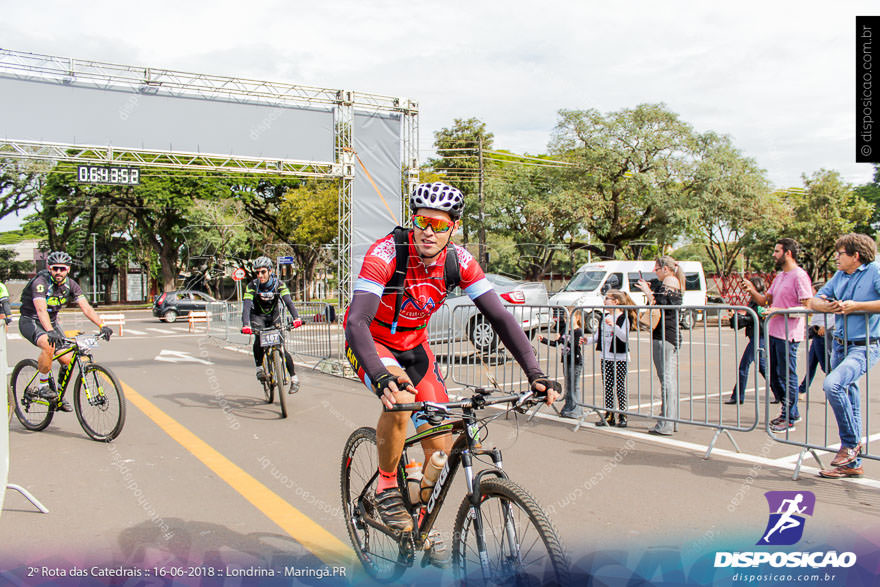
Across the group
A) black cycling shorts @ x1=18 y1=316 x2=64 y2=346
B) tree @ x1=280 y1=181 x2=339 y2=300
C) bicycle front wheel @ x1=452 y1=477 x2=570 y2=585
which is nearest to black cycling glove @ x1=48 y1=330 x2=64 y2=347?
black cycling shorts @ x1=18 y1=316 x2=64 y2=346

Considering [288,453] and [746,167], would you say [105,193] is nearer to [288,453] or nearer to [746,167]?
[746,167]

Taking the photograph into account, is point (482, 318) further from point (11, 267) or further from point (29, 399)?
point (11, 267)

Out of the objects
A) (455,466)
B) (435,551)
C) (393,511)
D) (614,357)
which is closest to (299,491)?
(393,511)

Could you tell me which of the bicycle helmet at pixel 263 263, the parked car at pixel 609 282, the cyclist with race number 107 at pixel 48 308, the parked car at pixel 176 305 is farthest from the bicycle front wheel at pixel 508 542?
the parked car at pixel 176 305

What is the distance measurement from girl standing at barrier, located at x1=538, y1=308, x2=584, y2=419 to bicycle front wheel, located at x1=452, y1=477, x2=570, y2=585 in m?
4.74

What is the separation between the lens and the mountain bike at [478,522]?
7.88ft

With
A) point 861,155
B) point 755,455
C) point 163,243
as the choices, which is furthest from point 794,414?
point 163,243

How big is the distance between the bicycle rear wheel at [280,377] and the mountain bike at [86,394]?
1805 millimetres

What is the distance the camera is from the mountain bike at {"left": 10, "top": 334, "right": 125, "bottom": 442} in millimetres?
6355

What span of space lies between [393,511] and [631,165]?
29828mm

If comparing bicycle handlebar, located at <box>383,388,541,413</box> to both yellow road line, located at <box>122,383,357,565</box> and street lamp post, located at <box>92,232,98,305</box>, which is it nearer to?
yellow road line, located at <box>122,383,357,565</box>

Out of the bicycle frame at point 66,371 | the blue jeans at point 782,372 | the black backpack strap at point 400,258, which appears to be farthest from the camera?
the blue jeans at point 782,372

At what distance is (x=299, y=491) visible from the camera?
493 centimetres

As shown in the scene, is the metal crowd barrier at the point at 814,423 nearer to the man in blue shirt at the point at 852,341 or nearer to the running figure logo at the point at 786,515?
the man in blue shirt at the point at 852,341
